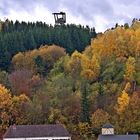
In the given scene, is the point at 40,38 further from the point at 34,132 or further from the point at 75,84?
the point at 34,132

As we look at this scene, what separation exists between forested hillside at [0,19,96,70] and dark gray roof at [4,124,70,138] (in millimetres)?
30922

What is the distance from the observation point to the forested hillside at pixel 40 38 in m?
108

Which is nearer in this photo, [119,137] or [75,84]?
[119,137]

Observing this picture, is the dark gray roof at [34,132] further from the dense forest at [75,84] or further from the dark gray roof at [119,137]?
the dark gray roof at [119,137]

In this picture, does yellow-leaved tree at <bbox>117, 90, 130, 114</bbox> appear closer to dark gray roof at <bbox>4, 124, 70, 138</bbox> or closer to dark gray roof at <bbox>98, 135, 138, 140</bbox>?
dark gray roof at <bbox>98, 135, 138, 140</bbox>

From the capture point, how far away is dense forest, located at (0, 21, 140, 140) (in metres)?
75.9

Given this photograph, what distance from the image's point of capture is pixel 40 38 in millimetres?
118000

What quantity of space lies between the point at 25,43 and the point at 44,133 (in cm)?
4310

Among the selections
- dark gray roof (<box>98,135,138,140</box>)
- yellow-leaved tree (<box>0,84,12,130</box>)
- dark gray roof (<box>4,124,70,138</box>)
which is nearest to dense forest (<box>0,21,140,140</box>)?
yellow-leaved tree (<box>0,84,12,130</box>)

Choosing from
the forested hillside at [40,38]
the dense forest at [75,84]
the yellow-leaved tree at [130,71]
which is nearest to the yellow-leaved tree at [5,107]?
the dense forest at [75,84]

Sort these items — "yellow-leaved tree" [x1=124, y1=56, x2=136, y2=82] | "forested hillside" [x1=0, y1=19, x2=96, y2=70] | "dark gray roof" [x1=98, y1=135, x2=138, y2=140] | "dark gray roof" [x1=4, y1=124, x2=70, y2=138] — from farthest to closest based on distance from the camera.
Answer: "forested hillside" [x1=0, y1=19, x2=96, y2=70], "yellow-leaved tree" [x1=124, y1=56, x2=136, y2=82], "dark gray roof" [x1=4, y1=124, x2=70, y2=138], "dark gray roof" [x1=98, y1=135, x2=138, y2=140]

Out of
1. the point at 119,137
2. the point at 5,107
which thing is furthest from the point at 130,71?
the point at 119,137

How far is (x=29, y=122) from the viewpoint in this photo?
252 ft

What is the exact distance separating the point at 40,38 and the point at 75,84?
33124 mm
